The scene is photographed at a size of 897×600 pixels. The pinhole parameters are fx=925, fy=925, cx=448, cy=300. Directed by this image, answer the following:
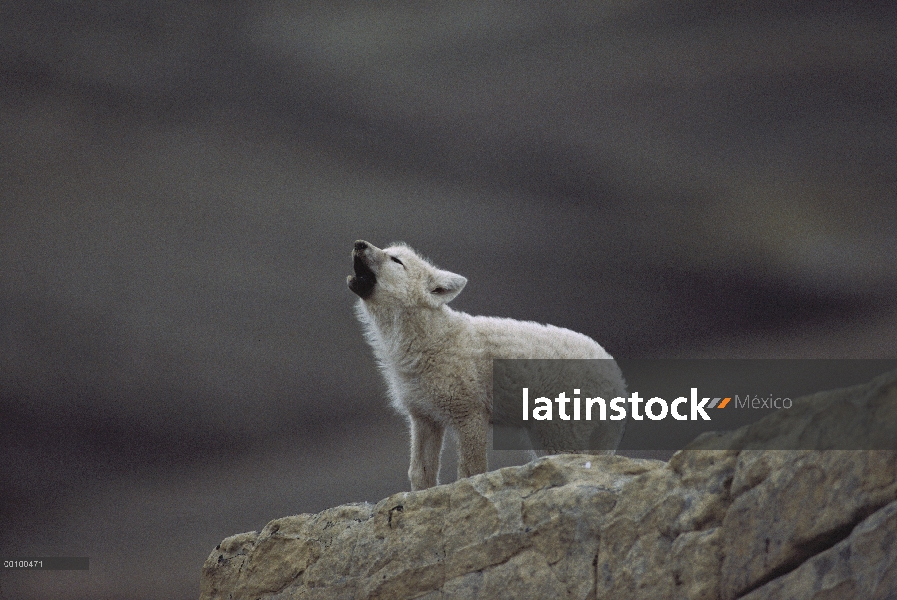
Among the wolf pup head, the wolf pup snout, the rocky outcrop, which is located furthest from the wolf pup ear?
the rocky outcrop

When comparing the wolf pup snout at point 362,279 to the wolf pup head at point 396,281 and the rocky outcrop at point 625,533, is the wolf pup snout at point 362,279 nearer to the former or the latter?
the wolf pup head at point 396,281

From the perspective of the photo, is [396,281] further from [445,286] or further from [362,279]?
[445,286]

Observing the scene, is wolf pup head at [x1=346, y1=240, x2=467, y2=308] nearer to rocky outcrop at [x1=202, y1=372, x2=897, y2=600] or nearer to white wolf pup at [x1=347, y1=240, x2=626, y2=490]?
white wolf pup at [x1=347, y1=240, x2=626, y2=490]

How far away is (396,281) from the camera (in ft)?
27.8

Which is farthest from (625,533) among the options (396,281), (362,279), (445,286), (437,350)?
(362,279)

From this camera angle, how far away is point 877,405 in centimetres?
530

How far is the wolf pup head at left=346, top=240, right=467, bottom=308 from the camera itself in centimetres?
842

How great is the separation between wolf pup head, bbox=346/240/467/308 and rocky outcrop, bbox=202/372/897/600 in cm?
187

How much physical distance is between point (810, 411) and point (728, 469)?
0.64 meters

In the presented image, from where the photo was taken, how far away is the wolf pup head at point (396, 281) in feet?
27.6

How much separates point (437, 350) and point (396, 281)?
0.78 meters

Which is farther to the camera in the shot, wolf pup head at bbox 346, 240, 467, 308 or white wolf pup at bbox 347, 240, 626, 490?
wolf pup head at bbox 346, 240, 467, 308

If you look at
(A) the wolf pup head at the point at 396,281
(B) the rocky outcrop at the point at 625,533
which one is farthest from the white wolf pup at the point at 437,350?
(B) the rocky outcrop at the point at 625,533

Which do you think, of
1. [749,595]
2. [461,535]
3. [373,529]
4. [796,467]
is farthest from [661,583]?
[373,529]
